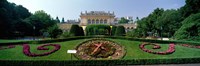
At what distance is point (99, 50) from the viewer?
21391 mm

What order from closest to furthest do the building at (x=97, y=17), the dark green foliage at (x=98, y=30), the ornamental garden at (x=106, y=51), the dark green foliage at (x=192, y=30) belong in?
the ornamental garden at (x=106, y=51), the dark green foliage at (x=192, y=30), the dark green foliage at (x=98, y=30), the building at (x=97, y=17)

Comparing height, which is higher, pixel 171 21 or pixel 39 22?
pixel 39 22

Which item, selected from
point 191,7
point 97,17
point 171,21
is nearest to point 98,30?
point 171,21

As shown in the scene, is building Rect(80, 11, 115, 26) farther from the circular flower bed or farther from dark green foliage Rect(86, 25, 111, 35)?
the circular flower bed

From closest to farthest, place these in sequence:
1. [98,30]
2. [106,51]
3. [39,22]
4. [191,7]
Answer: [106,51], [191,7], [98,30], [39,22]

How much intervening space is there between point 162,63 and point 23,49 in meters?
11.7

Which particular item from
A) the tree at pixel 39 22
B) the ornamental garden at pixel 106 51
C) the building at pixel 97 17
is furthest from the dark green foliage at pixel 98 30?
the ornamental garden at pixel 106 51

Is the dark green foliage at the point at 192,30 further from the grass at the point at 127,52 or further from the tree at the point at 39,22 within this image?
the tree at the point at 39,22

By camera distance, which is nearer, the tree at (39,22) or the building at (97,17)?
the tree at (39,22)

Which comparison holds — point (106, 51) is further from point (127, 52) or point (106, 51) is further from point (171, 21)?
point (171, 21)

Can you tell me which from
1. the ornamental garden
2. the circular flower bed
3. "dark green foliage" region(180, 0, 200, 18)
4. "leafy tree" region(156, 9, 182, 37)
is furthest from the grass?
"leafy tree" region(156, 9, 182, 37)

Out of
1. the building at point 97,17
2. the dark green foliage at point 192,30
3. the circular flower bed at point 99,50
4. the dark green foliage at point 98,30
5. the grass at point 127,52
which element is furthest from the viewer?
the building at point 97,17

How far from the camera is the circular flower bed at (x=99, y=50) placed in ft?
67.9

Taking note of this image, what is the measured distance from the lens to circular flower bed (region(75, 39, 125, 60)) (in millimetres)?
20703
